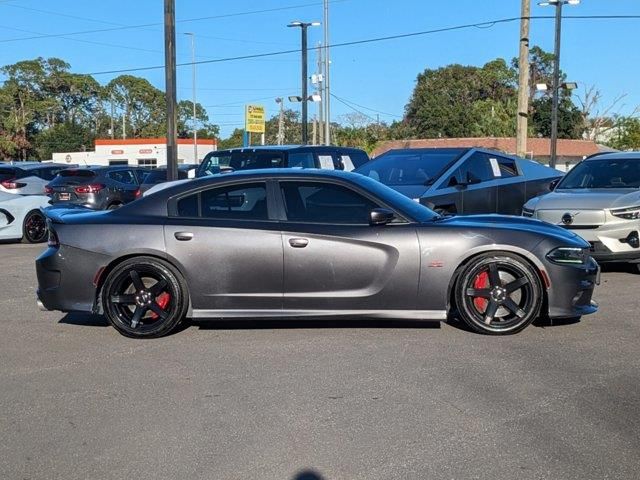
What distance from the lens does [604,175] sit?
11.2 metres

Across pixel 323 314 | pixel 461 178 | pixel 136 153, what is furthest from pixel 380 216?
pixel 136 153

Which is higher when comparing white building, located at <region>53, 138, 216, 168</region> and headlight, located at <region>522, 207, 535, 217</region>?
white building, located at <region>53, 138, 216, 168</region>

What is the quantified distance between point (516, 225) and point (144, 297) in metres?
3.40

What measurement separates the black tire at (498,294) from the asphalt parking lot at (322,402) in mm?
163

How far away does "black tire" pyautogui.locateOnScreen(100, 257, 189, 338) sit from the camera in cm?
671

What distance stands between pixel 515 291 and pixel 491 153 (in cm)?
635

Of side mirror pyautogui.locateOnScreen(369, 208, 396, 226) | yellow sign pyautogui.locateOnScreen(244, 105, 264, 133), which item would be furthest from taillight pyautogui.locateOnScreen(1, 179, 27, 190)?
yellow sign pyautogui.locateOnScreen(244, 105, 264, 133)

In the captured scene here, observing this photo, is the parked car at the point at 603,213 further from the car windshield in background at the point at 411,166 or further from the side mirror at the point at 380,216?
the side mirror at the point at 380,216

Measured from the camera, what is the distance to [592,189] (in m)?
10.8

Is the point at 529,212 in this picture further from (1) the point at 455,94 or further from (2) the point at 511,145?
(1) the point at 455,94

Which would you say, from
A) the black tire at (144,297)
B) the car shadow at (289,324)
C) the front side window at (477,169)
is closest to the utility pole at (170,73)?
the front side window at (477,169)

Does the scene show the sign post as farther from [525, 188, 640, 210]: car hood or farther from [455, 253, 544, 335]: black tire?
[455, 253, 544, 335]: black tire

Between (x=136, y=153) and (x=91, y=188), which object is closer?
(x=91, y=188)

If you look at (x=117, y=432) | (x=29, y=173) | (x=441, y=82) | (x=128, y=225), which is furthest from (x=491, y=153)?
(x=441, y=82)
